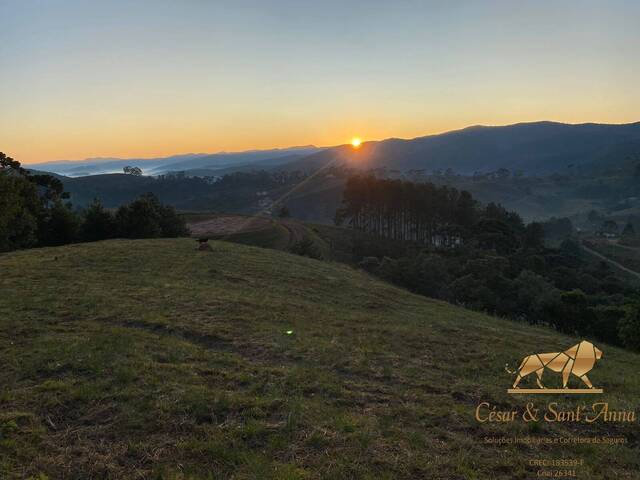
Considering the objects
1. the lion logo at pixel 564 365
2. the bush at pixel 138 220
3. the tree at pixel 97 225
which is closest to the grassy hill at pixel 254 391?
the lion logo at pixel 564 365

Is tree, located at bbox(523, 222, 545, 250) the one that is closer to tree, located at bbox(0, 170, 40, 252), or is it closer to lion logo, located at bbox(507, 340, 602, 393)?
lion logo, located at bbox(507, 340, 602, 393)

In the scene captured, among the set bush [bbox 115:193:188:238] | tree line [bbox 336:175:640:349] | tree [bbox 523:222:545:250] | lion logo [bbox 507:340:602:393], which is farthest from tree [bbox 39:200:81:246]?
tree [bbox 523:222:545:250]

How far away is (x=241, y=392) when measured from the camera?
33.9 ft

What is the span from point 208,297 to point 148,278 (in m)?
6.32

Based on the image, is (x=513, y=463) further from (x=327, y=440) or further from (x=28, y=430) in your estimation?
(x=28, y=430)

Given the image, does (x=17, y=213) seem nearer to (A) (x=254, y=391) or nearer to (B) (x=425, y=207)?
(A) (x=254, y=391)

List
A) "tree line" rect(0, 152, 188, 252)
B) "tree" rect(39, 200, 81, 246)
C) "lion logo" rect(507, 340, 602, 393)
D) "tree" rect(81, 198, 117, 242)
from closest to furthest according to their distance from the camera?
"lion logo" rect(507, 340, 602, 393) → "tree line" rect(0, 152, 188, 252) → "tree" rect(39, 200, 81, 246) → "tree" rect(81, 198, 117, 242)

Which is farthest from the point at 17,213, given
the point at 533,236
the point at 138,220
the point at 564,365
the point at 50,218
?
the point at 533,236

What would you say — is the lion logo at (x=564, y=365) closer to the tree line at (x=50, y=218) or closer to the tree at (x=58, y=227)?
the tree line at (x=50, y=218)

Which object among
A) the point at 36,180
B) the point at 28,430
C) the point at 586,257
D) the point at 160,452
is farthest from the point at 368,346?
the point at 586,257

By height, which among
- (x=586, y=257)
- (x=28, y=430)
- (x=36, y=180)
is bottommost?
(x=586, y=257)

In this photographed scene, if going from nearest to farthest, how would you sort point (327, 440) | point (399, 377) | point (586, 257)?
point (327, 440) < point (399, 377) < point (586, 257)

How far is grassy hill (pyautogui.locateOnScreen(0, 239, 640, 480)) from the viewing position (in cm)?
Answer: 765

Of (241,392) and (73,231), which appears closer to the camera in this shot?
(241,392)
